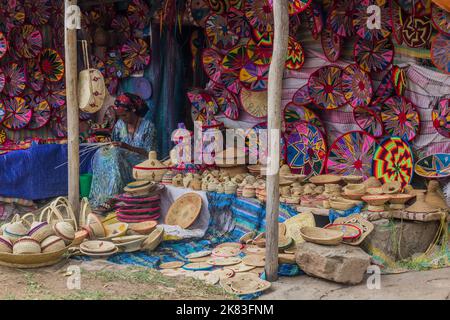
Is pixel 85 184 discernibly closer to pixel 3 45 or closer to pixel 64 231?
pixel 64 231

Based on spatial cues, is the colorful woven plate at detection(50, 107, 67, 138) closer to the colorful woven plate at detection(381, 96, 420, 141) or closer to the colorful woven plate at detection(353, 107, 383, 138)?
the colorful woven plate at detection(353, 107, 383, 138)

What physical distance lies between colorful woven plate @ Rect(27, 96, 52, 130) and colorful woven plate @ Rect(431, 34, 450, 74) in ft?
17.5

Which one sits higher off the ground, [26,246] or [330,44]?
[330,44]

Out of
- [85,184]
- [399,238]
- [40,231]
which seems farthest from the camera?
[85,184]

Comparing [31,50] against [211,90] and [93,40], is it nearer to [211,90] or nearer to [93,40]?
[93,40]

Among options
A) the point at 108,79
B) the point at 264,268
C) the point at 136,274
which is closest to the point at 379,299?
the point at 264,268

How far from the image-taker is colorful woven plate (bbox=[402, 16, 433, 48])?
16.8 feet

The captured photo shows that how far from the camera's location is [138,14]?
24.3ft

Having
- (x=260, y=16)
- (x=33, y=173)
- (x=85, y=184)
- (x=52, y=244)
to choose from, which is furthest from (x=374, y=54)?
(x=33, y=173)

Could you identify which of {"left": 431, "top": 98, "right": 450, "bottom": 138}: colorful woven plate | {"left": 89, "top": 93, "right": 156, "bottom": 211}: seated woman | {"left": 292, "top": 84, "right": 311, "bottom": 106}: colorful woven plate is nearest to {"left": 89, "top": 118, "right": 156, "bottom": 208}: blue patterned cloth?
{"left": 89, "top": 93, "right": 156, "bottom": 211}: seated woman

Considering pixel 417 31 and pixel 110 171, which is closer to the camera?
pixel 417 31

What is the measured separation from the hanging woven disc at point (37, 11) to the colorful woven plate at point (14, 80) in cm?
67

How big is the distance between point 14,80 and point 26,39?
1.96 feet

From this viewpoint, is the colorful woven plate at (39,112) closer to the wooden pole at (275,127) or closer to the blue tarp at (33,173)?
the blue tarp at (33,173)
